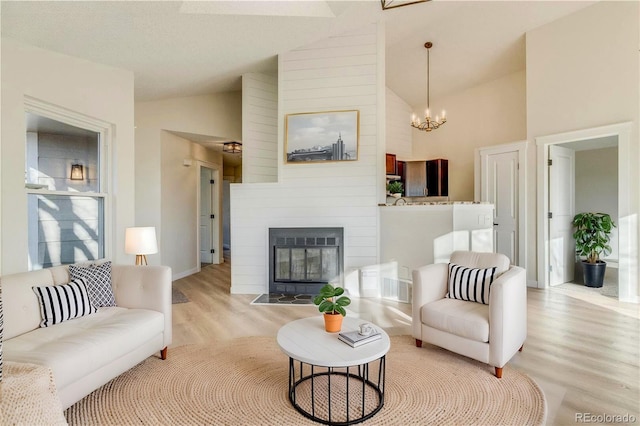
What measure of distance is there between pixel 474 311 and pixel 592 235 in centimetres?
376

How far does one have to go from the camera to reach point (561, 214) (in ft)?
16.8

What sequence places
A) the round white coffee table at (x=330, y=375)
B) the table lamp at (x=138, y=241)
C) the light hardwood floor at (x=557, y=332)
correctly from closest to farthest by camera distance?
1. the round white coffee table at (x=330, y=375)
2. the light hardwood floor at (x=557, y=332)
3. the table lamp at (x=138, y=241)

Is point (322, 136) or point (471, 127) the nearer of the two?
point (322, 136)

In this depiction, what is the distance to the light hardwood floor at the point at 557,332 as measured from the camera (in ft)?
6.81

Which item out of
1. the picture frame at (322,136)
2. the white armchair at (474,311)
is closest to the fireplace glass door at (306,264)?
the picture frame at (322,136)

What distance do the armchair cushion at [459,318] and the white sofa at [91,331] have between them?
2.09m

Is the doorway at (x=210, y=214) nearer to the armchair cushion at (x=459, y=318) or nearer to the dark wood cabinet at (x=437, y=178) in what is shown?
the dark wood cabinet at (x=437, y=178)

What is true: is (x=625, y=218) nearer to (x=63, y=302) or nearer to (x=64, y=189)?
(x=63, y=302)

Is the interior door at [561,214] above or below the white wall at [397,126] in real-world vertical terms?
below

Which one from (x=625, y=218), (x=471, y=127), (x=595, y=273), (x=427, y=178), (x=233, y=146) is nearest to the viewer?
(x=625, y=218)

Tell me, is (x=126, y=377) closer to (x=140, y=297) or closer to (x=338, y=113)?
(x=140, y=297)

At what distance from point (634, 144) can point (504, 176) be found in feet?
5.23

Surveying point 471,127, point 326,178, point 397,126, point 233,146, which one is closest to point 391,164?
point 397,126

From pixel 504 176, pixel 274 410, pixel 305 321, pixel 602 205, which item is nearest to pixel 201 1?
pixel 305 321
